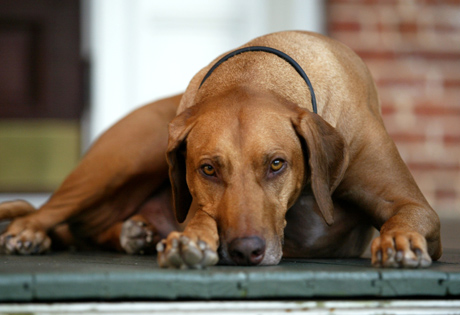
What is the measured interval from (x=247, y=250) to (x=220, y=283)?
0.23 metres

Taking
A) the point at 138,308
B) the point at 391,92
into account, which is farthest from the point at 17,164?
the point at 138,308

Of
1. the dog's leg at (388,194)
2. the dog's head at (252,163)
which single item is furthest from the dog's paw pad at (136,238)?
the dog's leg at (388,194)

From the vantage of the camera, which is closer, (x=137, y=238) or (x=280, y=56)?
(x=280, y=56)

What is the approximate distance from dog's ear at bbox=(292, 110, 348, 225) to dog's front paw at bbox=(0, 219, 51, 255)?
1.13 m

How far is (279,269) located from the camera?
157 cm

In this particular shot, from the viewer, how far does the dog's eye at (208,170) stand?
1.87 metres

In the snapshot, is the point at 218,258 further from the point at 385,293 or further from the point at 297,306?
the point at 385,293

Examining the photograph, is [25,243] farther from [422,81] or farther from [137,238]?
[422,81]

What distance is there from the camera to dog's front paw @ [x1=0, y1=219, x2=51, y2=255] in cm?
238

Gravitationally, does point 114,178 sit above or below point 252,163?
below

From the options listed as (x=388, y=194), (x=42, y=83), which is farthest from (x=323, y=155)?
(x=42, y=83)

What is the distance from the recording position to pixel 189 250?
159 centimetres

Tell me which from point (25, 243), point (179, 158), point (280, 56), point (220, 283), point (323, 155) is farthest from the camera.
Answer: point (25, 243)

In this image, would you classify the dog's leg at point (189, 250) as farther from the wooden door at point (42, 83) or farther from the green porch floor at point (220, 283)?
the wooden door at point (42, 83)
